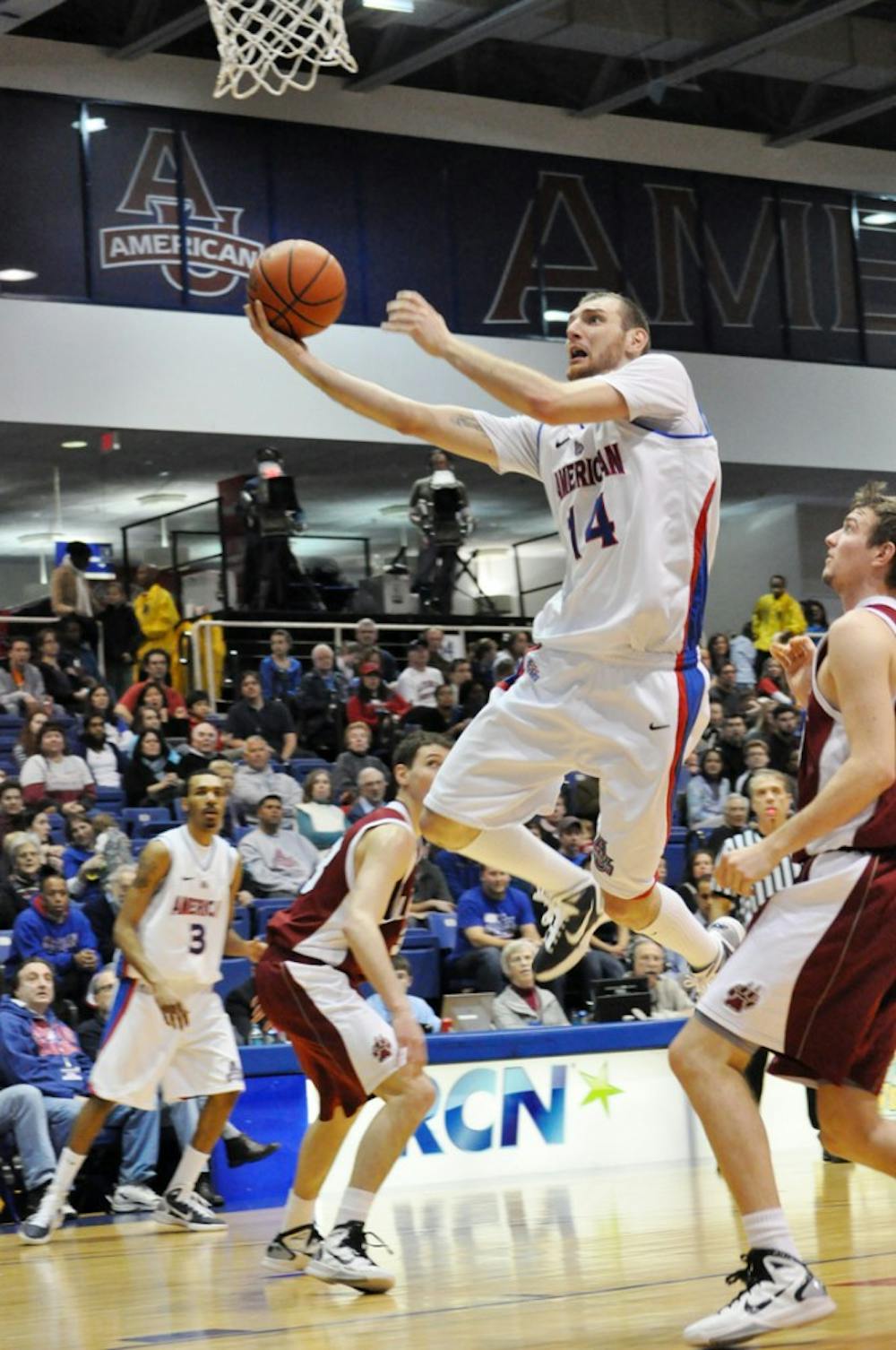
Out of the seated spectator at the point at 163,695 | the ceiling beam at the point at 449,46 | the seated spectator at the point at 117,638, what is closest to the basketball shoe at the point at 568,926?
the seated spectator at the point at 163,695

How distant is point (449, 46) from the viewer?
2133 cm

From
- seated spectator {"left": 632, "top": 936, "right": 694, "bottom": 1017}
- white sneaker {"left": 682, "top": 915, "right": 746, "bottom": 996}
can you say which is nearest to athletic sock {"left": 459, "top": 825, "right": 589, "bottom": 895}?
white sneaker {"left": 682, "top": 915, "right": 746, "bottom": 996}

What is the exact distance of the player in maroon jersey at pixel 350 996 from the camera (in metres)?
6.37

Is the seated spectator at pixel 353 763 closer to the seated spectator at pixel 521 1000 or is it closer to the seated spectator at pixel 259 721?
the seated spectator at pixel 259 721

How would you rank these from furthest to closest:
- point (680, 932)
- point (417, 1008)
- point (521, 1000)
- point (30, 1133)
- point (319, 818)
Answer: point (319, 818)
point (521, 1000)
point (417, 1008)
point (30, 1133)
point (680, 932)

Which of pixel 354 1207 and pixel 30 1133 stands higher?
pixel 354 1207

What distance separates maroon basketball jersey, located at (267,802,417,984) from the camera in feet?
22.3

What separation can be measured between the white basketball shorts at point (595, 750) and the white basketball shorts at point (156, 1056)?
357 cm

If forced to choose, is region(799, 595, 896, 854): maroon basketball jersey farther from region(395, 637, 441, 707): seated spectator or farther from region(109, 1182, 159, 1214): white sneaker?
region(395, 637, 441, 707): seated spectator

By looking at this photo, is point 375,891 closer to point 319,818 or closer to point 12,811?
point 12,811

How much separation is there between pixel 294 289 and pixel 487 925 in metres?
7.72

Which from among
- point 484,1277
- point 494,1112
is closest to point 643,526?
point 484,1277

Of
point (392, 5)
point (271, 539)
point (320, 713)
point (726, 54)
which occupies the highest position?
point (392, 5)

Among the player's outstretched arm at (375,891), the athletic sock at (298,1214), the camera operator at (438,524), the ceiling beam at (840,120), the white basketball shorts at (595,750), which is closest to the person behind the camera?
the white basketball shorts at (595,750)
